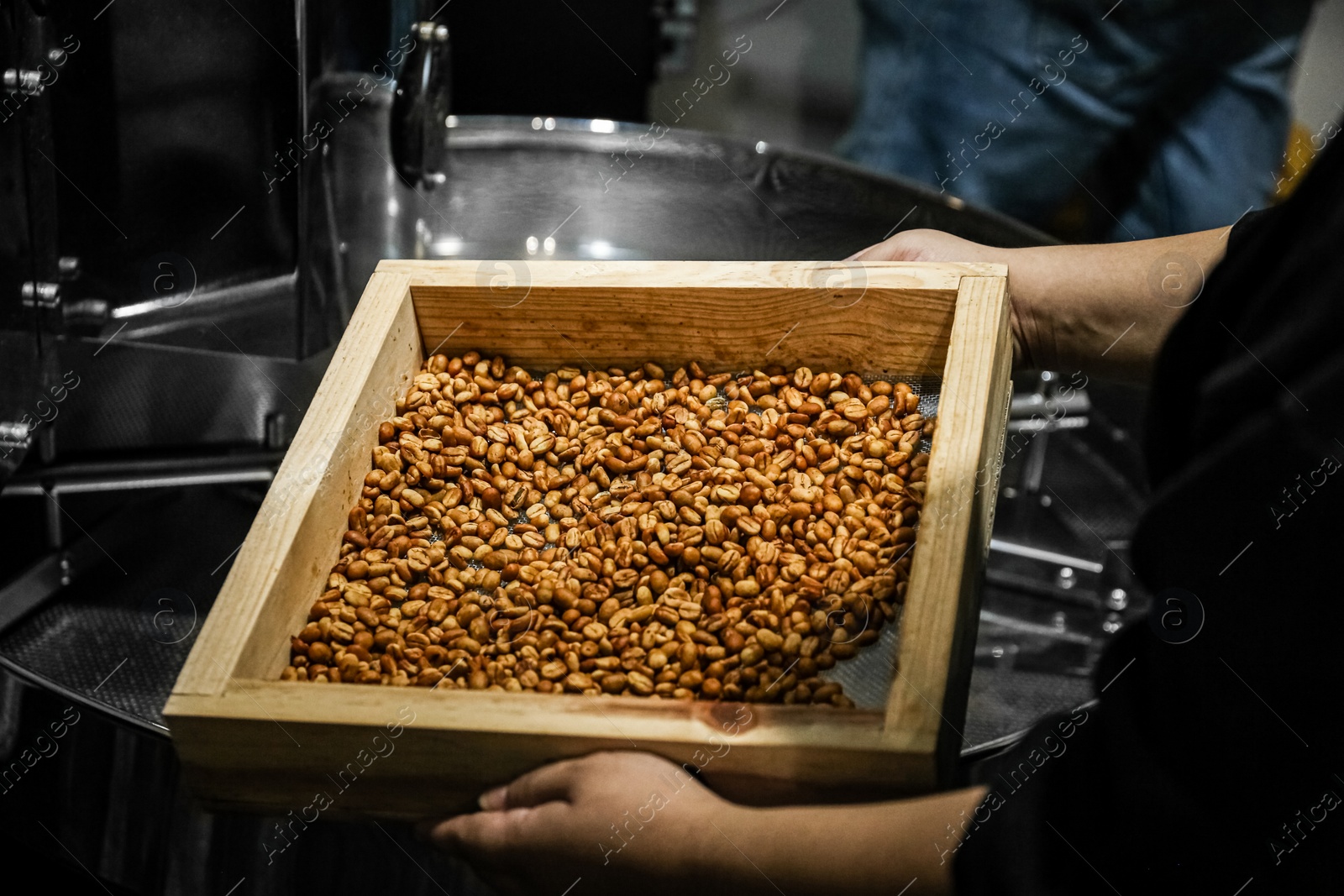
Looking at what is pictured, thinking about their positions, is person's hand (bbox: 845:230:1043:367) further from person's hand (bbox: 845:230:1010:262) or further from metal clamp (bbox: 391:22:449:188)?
metal clamp (bbox: 391:22:449:188)

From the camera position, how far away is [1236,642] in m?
0.54

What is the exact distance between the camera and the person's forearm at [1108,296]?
1061 millimetres

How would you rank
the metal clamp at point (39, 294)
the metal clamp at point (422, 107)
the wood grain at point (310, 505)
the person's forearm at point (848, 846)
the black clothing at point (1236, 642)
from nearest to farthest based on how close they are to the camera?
the black clothing at point (1236, 642) → the person's forearm at point (848, 846) → the wood grain at point (310, 505) → the metal clamp at point (39, 294) → the metal clamp at point (422, 107)

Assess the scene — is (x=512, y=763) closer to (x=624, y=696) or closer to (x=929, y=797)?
(x=624, y=696)

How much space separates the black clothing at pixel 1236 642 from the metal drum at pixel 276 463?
38 centimetres

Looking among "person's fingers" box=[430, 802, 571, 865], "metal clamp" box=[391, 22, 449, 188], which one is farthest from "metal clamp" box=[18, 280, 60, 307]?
"person's fingers" box=[430, 802, 571, 865]

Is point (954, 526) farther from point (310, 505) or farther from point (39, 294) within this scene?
point (39, 294)

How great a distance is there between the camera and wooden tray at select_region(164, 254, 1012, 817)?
2.32ft

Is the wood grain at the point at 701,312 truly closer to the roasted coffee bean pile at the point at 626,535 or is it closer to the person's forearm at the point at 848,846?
the roasted coffee bean pile at the point at 626,535

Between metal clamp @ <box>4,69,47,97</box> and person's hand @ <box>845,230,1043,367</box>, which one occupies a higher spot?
metal clamp @ <box>4,69,47,97</box>

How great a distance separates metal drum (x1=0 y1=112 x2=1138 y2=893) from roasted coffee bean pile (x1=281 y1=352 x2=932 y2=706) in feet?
0.36

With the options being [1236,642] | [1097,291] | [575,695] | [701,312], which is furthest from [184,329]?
[1236,642]

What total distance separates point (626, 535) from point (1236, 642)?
492mm

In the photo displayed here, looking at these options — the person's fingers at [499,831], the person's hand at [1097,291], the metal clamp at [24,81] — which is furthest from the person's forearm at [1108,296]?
the metal clamp at [24,81]
